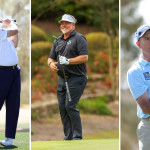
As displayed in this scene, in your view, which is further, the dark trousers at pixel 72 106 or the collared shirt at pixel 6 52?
the dark trousers at pixel 72 106

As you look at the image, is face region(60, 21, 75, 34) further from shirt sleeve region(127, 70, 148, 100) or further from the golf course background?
the golf course background

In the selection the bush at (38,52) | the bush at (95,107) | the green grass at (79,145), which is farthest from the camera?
the bush at (38,52)

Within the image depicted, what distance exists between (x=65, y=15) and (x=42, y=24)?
33.8 feet

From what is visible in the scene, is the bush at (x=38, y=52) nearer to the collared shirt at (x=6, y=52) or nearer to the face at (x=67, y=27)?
the face at (x=67, y=27)

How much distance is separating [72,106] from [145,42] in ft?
7.73

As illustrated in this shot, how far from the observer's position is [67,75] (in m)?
5.59

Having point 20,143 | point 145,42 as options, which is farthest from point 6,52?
point 145,42

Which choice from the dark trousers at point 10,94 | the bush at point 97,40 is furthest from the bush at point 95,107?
the dark trousers at point 10,94

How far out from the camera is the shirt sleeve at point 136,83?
3.29 metres

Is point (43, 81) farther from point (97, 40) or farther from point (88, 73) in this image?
point (97, 40)

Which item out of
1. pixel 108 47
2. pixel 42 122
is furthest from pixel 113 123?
pixel 108 47

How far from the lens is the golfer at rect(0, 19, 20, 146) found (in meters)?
5.00

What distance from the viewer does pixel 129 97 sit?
1445 cm

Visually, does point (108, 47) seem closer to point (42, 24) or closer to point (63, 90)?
point (42, 24)
